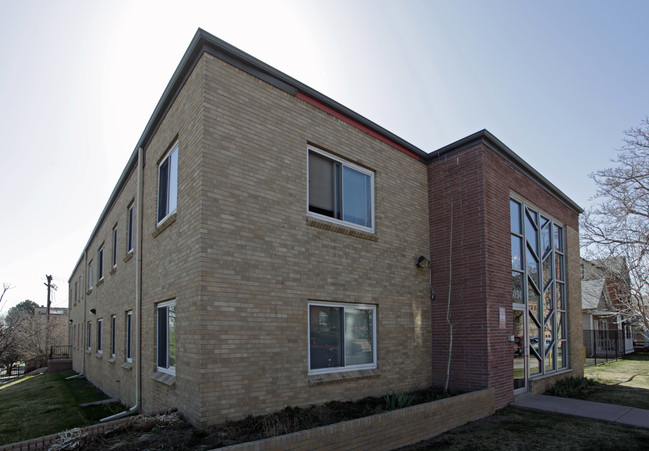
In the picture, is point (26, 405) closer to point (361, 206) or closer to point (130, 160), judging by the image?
point (130, 160)

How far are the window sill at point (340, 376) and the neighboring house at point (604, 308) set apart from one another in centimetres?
1944

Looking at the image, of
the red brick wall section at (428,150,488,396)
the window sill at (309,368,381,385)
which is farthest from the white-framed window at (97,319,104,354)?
the red brick wall section at (428,150,488,396)

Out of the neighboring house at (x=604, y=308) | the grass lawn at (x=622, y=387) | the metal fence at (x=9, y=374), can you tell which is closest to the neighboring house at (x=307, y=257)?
the grass lawn at (x=622, y=387)

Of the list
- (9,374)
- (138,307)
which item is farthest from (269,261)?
(9,374)

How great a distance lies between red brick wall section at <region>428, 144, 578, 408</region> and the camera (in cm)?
1000

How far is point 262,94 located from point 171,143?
2178 mm

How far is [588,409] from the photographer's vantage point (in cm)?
1008

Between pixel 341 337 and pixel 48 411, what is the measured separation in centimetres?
986

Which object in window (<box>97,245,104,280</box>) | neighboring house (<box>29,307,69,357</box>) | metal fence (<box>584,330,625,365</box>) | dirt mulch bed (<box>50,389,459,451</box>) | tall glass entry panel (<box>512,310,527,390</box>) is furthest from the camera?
neighboring house (<box>29,307,69,357</box>)

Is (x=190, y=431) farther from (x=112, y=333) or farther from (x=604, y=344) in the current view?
(x=604, y=344)

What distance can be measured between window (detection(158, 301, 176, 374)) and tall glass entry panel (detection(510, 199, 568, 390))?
27.1 feet

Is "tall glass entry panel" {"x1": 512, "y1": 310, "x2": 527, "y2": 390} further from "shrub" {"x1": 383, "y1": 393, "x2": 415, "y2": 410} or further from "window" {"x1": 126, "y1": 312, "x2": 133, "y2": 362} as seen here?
"window" {"x1": 126, "y1": 312, "x2": 133, "y2": 362}

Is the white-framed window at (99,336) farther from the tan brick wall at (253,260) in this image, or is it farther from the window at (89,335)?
the tan brick wall at (253,260)

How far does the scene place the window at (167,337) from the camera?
8053 millimetres
